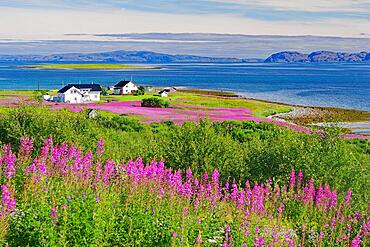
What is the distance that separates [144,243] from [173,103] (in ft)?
234

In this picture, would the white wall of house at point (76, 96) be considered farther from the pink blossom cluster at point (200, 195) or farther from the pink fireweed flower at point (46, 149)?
the pink blossom cluster at point (200, 195)

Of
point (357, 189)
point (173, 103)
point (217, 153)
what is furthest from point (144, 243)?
point (173, 103)

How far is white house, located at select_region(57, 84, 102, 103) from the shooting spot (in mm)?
79125

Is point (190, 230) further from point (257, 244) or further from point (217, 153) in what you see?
point (217, 153)

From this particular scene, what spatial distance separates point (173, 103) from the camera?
260ft

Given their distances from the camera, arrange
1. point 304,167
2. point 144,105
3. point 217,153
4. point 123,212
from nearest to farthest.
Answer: point 123,212 → point 304,167 → point 217,153 → point 144,105

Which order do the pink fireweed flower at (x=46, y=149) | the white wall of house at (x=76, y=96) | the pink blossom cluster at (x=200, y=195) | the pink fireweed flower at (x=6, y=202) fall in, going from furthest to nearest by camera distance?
1. the white wall of house at (x=76, y=96)
2. the pink fireweed flower at (x=46, y=149)
3. the pink blossom cluster at (x=200, y=195)
4. the pink fireweed flower at (x=6, y=202)

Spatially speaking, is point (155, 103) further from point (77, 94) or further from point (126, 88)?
point (126, 88)

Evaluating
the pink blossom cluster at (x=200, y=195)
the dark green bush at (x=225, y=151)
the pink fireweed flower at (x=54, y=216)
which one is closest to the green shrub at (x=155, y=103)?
the dark green bush at (x=225, y=151)

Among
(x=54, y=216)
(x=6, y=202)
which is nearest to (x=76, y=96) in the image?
(x=6, y=202)

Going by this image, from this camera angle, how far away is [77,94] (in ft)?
265

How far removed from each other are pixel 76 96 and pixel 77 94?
1.18ft

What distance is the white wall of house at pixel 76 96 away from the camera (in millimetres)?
79062

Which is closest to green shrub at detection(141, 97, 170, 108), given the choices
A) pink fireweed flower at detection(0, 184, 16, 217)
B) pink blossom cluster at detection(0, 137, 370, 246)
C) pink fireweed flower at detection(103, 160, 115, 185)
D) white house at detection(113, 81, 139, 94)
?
white house at detection(113, 81, 139, 94)
